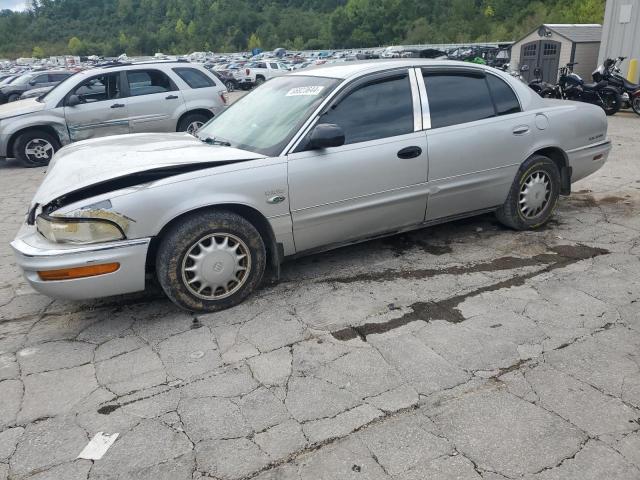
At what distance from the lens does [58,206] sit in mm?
3295

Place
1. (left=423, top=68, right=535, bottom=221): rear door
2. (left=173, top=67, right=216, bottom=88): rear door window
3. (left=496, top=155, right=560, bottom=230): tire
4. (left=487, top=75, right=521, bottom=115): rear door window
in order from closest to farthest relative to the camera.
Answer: (left=423, top=68, right=535, bottom=221): rear door → (left=487, top=75, right=521, bottom=115): rear door window → (left=496, top=155, right=560, bottom=230): tire → (left=173, top=67, right=216, bottom=88): rear door window

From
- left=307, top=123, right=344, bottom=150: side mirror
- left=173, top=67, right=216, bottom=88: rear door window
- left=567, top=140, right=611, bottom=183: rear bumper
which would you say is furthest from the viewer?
left=173, top=67, right=216, bottom=88: rear door window

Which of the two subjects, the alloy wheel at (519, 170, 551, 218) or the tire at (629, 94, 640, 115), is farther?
the tire at (629, 94, 640, 115)

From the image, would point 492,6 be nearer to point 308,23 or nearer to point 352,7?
point 352,7

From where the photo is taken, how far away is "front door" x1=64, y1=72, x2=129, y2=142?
29.2 ft

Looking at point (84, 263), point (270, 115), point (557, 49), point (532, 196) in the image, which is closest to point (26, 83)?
point (557, 49)

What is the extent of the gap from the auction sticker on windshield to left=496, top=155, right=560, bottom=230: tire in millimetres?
1969

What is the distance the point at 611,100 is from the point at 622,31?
2.55 meters

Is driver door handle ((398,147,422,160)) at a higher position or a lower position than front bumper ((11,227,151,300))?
higher

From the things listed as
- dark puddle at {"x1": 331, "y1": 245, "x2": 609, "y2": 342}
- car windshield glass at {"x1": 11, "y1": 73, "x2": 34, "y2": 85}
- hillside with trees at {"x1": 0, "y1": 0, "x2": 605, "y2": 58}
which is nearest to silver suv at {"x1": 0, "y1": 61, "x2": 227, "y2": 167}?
dark puddle at {"x1": 331, "y1": 245, "x2": 609, "y2": 342}

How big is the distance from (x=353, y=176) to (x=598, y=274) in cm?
206

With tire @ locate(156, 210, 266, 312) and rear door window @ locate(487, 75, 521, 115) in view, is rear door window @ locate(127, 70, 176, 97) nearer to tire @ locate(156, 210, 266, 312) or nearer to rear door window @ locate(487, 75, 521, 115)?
rear door window @ locate(487, 75, 521, 115)

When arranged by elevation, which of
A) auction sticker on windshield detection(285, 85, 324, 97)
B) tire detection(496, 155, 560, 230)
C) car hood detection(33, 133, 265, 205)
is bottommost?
tire detection(496, 155, 560, 230)

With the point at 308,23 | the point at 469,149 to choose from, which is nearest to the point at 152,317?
the point at 469,149
